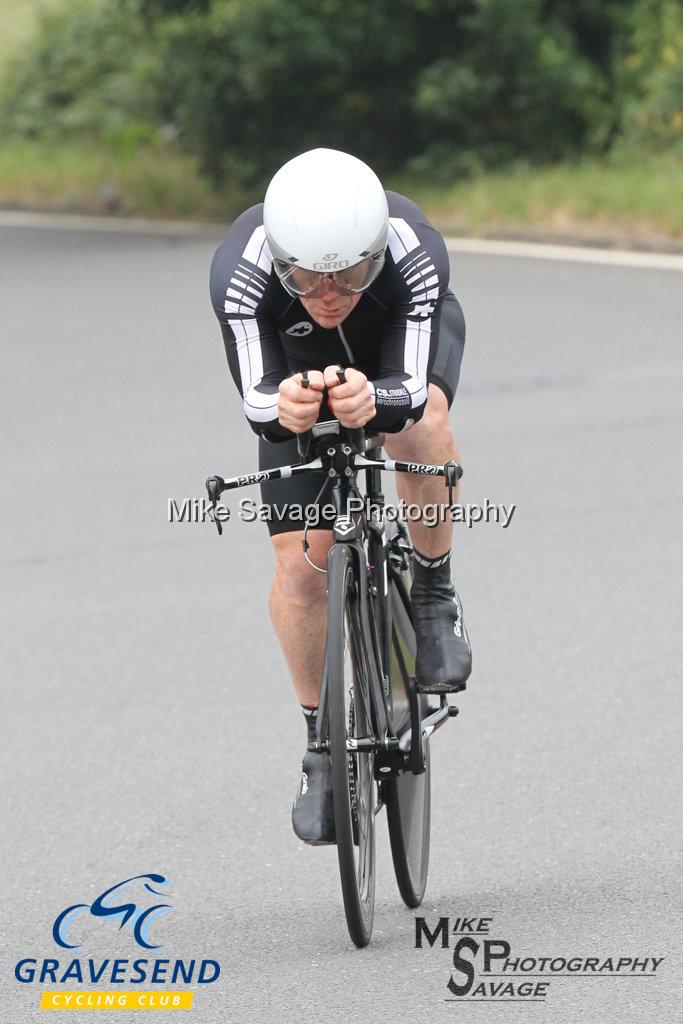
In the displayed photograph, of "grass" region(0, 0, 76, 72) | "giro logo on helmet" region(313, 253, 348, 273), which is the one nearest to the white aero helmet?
"giro logo on helmet" region(313, 253, 348, 273)

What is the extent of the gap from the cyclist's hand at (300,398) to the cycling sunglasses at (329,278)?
23 cm

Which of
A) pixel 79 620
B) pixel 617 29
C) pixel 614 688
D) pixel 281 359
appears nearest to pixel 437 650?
pixel 281 359

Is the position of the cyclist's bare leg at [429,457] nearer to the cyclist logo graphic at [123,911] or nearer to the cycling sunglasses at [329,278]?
the cycling sunglasses at [329,278]

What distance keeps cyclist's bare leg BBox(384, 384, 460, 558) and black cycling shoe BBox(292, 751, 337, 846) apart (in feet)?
2.11

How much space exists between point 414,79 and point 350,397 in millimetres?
18546

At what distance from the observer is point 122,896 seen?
4672 millimetres

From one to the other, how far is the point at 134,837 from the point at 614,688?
186 cm

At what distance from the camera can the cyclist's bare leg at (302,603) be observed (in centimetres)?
439

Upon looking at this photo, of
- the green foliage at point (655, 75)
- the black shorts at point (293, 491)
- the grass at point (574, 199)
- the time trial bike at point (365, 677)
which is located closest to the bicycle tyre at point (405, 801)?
the time trial bike at point (365, 677)

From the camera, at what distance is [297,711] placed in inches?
239

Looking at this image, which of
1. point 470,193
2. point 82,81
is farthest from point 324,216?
point 82,81

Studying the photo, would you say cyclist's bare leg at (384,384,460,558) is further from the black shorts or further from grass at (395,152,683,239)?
grass at (395,152,683,239)

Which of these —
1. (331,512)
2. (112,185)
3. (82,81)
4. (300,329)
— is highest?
(82,81)

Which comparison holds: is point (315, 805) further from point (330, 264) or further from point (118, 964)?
point (330, 264)
